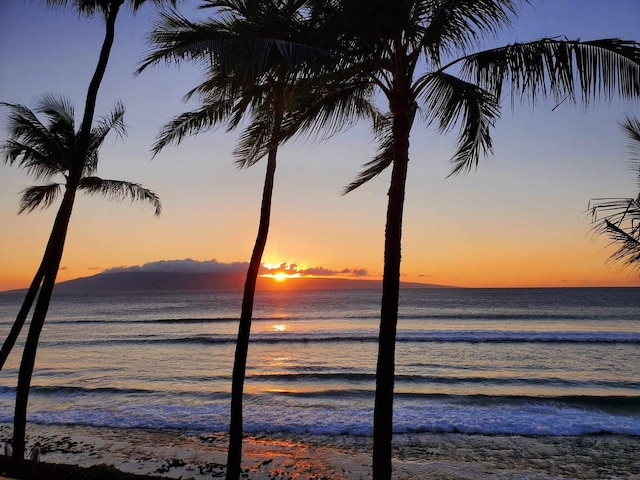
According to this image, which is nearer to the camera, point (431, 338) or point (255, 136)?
point (255, 136)

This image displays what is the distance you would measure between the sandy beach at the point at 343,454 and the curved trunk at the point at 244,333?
133 inches

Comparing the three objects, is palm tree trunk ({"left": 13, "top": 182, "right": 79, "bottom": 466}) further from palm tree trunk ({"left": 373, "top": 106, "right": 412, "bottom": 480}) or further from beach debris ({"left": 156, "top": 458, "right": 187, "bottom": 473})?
palm tree trunk ({"left": 373, "top": 106, "right": 412, "bottom": 480})

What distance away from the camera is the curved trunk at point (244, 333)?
7277mm

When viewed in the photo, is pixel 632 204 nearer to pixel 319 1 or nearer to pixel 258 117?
pixel 319 1

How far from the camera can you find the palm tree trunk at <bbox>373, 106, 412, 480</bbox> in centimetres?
526

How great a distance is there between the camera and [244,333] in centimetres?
739

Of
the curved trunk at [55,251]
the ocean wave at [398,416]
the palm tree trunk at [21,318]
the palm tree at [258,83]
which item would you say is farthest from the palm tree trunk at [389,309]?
the ocean wave at [398,416]

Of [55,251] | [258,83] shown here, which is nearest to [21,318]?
[55,251]

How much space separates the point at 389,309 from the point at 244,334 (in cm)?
290

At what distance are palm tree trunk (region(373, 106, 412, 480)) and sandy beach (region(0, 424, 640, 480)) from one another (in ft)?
18.1

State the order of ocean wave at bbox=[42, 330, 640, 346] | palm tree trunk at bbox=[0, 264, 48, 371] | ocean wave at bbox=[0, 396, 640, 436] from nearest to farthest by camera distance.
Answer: palm tree trunk at bbox=[0, 264, 48, 371], ocean wave at bbox=[0, 396, 640, 436], ocean wave at bbox=[42, 330, 640, 346]

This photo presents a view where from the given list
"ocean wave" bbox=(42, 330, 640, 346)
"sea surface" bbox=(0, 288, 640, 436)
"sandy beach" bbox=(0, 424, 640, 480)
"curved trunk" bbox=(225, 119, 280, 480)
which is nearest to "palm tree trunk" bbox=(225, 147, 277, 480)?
"curved trunk" bbox=(225, 119, 280, 480)

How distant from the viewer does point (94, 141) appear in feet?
32.2

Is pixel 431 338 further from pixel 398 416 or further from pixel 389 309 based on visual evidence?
pixel 389 309
